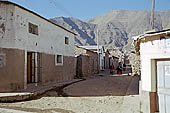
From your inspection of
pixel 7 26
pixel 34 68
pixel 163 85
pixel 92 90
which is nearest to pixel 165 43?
pixel 163 85

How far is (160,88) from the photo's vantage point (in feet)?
20.4

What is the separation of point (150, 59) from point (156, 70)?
16.4 inches

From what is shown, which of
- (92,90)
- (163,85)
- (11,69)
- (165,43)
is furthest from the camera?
(92,90)

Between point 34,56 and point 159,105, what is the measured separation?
30.9ft

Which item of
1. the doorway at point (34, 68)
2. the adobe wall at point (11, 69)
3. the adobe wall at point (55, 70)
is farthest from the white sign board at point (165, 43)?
the adobe wall at point (55, 70)

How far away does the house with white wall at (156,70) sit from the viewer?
19.6 ft

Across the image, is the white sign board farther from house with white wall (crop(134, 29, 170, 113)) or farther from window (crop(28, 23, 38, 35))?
window (crop(28, 23, 38, 35))

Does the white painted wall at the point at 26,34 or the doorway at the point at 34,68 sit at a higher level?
the white painted wall at the point at 26,34

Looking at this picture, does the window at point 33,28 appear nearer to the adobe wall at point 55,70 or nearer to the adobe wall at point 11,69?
the adobe wall at point 55,70

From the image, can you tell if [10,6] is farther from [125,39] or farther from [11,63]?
[125,39]

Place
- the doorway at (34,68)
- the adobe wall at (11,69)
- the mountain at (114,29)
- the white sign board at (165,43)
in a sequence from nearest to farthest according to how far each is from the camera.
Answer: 1. the white sign board at (165,43)
2. the adobe wall at (11,69)
3. the doorway at (34,68)
4. the mountain at (114,29)

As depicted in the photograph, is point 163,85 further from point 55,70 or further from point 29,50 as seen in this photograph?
point 55,70

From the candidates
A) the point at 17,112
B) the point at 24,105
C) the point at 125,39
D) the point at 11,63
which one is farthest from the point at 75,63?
the point at 125,39

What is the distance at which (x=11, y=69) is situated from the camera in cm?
1102
